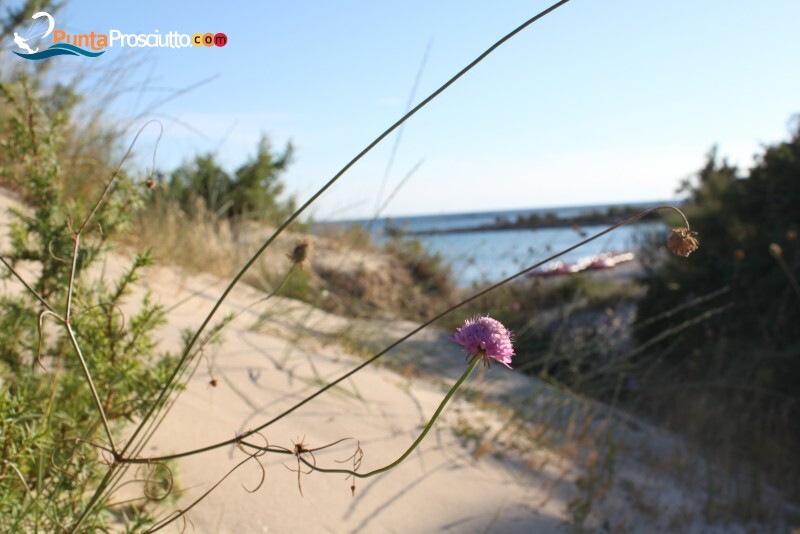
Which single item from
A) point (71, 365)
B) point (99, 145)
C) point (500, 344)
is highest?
point (99, 145)

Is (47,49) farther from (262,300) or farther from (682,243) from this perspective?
(682,243)

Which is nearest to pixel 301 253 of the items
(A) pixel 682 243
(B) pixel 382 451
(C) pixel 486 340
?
(C) pixel 486 340

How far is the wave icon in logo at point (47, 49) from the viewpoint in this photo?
8.98 feet

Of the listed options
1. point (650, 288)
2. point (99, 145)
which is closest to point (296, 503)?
point (99, 145)

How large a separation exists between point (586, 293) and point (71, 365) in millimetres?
6634

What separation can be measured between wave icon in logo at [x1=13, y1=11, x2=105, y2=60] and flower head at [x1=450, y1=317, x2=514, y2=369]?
207 centimetres

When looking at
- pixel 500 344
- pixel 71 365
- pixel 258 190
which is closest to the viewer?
pixel 500 344

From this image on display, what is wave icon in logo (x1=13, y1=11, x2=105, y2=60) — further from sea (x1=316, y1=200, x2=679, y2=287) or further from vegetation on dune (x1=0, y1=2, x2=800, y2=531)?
sea (x1=316, y1=200, x2=679, y2=287)

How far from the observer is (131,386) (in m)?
1.67

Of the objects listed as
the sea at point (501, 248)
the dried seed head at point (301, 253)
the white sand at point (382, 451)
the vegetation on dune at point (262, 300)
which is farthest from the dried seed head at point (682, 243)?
the sea at point (501, 248)

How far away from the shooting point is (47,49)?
2791 mm

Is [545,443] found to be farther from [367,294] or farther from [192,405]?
[367,294]

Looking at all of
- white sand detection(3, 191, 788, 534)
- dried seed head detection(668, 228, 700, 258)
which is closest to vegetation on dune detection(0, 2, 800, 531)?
dried seed head detection(668, 228, 700, 258)

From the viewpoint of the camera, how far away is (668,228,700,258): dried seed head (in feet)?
3.70
